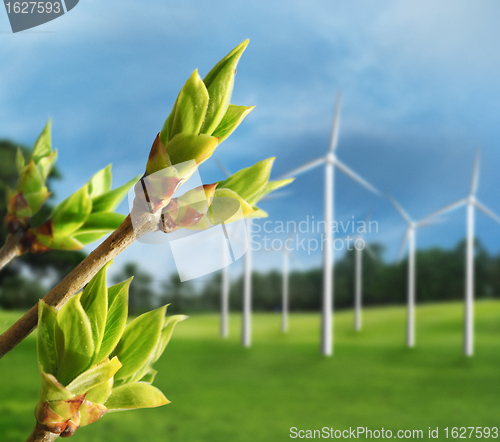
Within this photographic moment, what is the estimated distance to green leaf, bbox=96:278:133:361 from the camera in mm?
126

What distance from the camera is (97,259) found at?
0.34 feet

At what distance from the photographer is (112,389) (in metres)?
0.13

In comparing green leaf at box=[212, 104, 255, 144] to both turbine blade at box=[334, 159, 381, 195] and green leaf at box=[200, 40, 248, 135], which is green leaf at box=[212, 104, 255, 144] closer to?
green leaf at box=[200, 40, 248, 135]

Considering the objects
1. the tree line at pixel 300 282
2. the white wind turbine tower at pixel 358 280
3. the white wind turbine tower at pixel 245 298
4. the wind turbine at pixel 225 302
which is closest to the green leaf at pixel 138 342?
the white wind turbine tower at pixel 245 298

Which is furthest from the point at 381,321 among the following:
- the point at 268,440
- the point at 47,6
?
the point at 47,6

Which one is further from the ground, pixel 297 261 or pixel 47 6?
pixel 47 6

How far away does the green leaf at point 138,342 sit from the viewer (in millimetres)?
134

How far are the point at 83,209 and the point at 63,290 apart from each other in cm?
11

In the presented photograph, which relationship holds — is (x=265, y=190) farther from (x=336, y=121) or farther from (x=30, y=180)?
(x=336, y=121)

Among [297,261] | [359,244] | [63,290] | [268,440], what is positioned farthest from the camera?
[297,261]

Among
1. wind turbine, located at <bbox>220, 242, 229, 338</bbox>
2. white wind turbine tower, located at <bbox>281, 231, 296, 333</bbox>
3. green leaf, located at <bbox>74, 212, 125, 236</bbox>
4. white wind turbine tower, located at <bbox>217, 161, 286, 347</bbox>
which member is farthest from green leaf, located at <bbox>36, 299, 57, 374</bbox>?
white wind turbine tower, located at <bbox>281, 231, 296, 333</bbox>

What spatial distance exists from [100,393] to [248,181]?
74mm

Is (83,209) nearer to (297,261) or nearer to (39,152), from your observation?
(39,152)

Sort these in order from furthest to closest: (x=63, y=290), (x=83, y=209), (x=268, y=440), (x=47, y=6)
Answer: (x=268, y=440)
(x=47, y=6)
(x=83, y=209)
(x=63, y=290)
